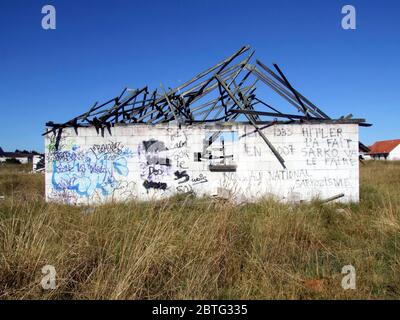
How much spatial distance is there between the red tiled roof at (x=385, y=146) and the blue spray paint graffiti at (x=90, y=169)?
202 feet

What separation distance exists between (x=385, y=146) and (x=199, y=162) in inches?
2650

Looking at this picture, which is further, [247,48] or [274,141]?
[247,48]

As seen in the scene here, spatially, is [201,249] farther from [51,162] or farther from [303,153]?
[51,162]

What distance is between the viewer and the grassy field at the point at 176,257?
3488mm

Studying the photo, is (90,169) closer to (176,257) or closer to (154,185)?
(154,185)

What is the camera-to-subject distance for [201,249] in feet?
13.2

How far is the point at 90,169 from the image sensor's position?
36.8 feet
